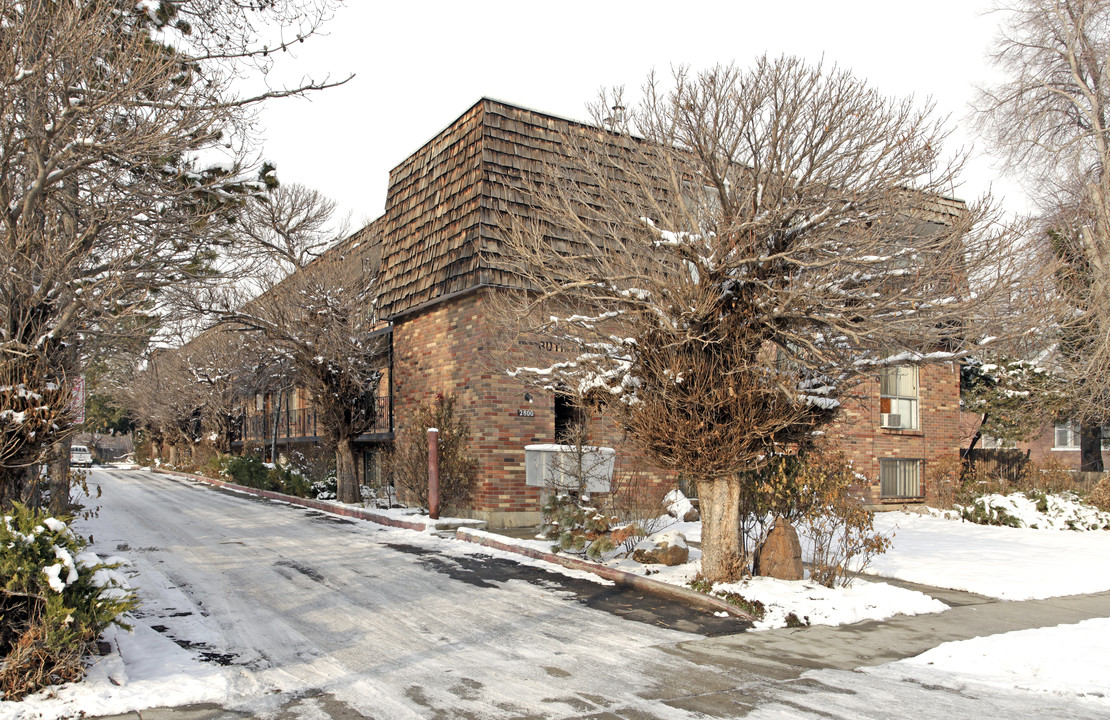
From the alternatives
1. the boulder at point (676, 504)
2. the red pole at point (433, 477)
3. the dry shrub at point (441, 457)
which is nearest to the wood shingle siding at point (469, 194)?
the dry shrub at point (441, 457)

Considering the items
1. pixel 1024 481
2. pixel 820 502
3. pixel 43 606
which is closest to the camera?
pixel 43 606

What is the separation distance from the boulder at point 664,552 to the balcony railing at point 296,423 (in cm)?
1234

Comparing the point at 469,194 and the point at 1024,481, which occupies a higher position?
the point at 469,194

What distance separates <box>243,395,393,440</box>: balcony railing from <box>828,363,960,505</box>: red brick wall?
41.5 ft

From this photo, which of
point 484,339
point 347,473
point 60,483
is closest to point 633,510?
point 484,339

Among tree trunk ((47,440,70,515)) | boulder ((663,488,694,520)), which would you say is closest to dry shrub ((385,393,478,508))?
boulder ((663,488,694,520))

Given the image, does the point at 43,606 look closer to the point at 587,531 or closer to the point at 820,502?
the point at 587,531

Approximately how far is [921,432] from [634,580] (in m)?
14.1

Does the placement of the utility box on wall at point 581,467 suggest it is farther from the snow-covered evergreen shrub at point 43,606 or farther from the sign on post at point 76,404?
the snow-covered evergreen shrub at point 43,606

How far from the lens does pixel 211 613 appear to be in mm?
8438

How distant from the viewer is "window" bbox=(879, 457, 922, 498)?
20.5m

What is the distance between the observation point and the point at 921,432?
824 inches

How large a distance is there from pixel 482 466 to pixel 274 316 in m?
7.53

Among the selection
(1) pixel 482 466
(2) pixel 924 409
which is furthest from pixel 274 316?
(2) pixel 924 409
